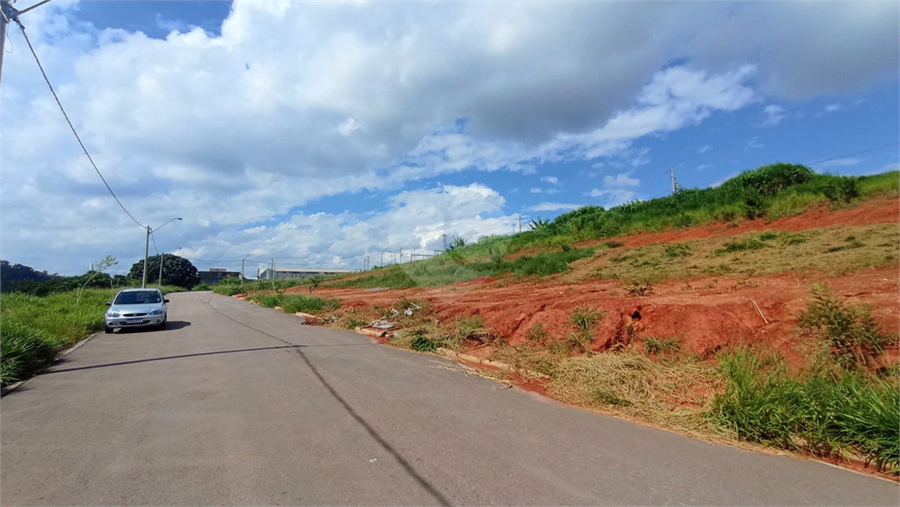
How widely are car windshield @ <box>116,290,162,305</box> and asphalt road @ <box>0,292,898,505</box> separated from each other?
891 centimetres

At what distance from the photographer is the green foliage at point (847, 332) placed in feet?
19.0

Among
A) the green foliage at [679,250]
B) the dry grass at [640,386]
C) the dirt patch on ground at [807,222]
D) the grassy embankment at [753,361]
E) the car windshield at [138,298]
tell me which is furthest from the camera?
the green foliage at [679,250]

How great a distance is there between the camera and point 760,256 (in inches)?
518

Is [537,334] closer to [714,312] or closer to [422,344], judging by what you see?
[422,344]

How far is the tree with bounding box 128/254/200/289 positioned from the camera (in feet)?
259

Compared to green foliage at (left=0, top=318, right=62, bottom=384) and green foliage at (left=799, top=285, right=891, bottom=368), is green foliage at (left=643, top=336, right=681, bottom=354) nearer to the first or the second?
green foliage at (left=799, top=285, right=891, bottom=368)

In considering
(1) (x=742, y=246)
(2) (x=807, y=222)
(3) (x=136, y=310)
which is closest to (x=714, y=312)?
(1) (x=742, y=246)

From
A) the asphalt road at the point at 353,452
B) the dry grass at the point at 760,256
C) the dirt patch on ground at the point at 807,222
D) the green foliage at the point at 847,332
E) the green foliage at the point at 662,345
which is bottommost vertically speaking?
the asphalt road at the point at 353,452

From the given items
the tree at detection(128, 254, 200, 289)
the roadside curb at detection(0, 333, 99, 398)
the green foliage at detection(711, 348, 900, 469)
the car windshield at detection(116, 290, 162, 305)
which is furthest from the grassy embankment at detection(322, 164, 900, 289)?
the tree at detection(128, 254, 200, 289)

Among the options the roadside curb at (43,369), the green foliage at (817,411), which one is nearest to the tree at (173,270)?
the roadside curb at (43,369)

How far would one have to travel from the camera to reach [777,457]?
14.8 feet

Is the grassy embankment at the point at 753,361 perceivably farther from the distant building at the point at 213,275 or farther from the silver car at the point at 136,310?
the distant building at the point at 213,275

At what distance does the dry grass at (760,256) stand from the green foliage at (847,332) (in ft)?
13.1

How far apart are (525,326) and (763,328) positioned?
4640 millimetres
